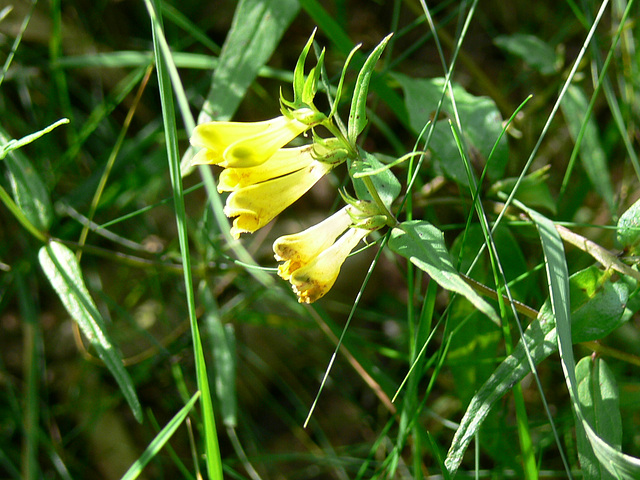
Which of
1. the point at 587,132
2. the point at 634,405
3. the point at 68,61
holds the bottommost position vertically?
the point at 634,405

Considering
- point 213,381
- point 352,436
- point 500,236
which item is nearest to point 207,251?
point 213,381

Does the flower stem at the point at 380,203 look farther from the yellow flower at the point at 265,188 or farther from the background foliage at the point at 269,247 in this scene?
the background foliage at the point at 269,247

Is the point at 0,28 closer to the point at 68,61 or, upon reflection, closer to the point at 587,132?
the point at 68,61

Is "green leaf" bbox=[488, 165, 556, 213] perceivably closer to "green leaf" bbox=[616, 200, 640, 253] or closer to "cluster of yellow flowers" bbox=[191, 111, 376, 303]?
"green leaf" bbox=[616, 200, 640, 253]

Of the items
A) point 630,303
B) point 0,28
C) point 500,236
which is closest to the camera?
point 630,303

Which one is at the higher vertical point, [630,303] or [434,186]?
[434,186]
